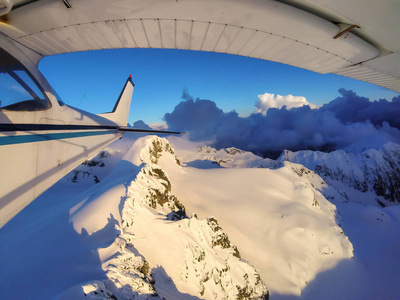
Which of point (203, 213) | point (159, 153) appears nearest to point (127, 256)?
point (203, 213)

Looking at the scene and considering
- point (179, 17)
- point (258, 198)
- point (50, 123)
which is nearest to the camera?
point (179, 17)

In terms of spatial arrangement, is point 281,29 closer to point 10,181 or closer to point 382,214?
point 10,181

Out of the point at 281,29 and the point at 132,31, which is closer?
the point at 281,29

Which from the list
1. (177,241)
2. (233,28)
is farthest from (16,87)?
(177,241)

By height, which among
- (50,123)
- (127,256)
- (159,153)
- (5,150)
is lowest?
(127,256)

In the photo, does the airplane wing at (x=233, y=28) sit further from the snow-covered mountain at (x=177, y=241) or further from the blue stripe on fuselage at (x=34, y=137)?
the snow-covered mountain at (x=177, y=241)

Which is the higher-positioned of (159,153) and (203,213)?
(159,153)

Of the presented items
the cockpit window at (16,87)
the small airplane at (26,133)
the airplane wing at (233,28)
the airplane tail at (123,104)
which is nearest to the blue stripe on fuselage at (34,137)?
the small airplane at (26,133)
